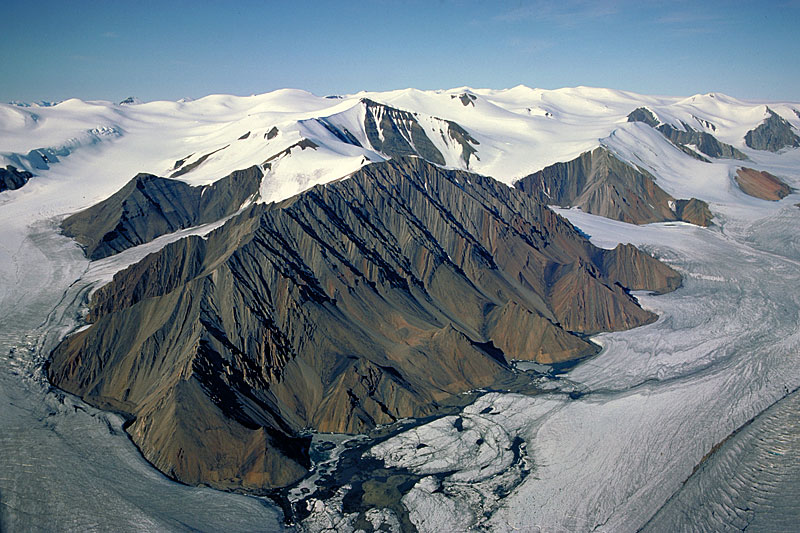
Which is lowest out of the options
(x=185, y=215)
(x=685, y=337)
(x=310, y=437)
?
(x=310, y=437)

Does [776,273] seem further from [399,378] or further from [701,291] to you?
[399,378]

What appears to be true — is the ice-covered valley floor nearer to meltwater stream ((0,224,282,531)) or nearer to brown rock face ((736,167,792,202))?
meltwater stream ((0,224,282,531))

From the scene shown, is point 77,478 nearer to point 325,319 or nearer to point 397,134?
point 325,319

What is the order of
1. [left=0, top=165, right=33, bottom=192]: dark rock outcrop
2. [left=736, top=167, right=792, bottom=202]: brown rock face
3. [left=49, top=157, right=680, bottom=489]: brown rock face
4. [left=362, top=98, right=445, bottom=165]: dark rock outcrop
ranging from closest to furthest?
[left=49, top=157, right=680, bottom=489]: brown rock face → [left=0, top=165, right=33, bottom=192]: dark rock outcrop → [left=362, top=98, right=445, bottom=165]: dark rock outcrop → [left=736, top=167, right=792, bottom=202]: brown rock face

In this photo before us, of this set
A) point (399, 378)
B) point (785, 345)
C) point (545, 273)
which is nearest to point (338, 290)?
point (399, 378)

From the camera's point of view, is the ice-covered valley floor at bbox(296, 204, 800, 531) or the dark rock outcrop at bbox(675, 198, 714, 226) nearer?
the ice-covered valley floor at bbox(296, 204, 800, 531)

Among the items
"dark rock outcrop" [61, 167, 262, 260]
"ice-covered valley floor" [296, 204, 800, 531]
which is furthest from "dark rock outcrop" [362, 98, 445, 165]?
"ice-covered valley floor" [296, 204, 800, 531]
